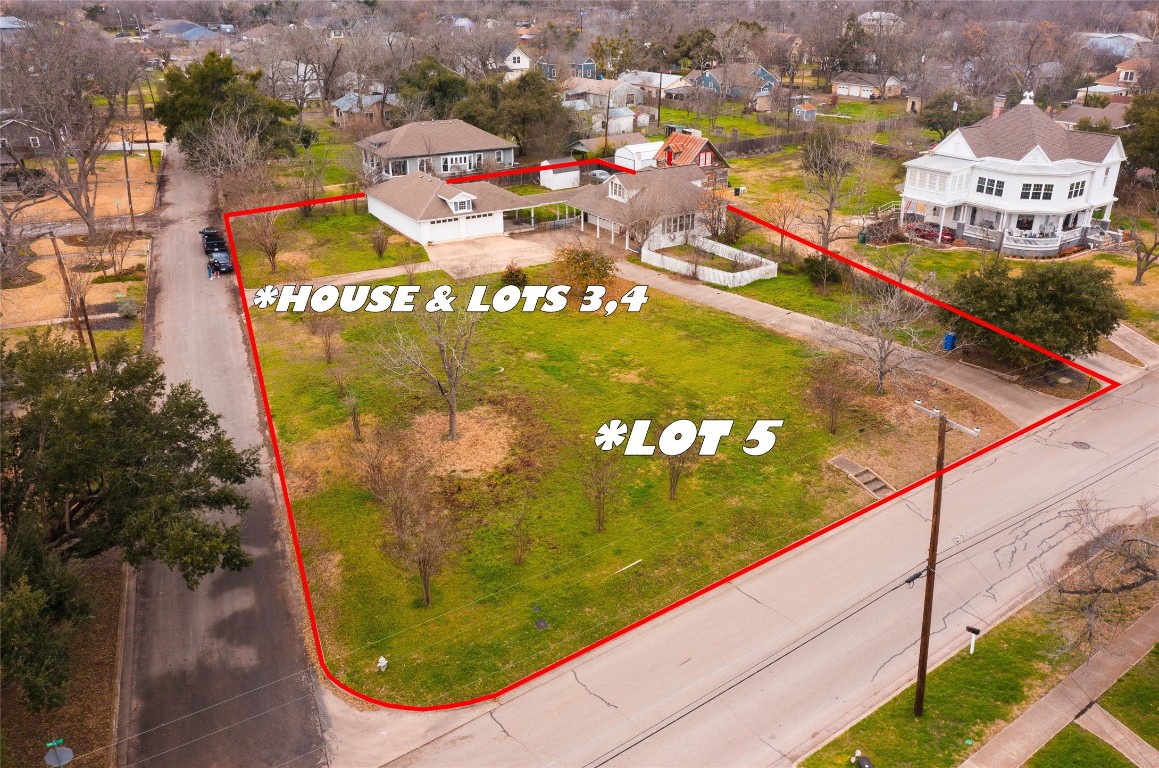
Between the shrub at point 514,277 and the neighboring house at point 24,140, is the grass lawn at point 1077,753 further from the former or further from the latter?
the neighboring house at point 24,140

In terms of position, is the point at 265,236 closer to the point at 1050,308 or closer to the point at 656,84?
the point at 1050,308

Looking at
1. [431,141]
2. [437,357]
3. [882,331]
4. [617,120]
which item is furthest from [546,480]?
[617,120]

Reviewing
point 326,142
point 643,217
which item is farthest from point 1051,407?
point 326,142

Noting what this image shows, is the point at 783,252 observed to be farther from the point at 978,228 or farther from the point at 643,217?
the point at 978,228

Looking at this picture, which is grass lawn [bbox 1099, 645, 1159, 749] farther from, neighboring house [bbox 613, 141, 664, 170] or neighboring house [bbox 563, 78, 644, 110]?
neighboring house [bbox 563, 78, 644, 110]

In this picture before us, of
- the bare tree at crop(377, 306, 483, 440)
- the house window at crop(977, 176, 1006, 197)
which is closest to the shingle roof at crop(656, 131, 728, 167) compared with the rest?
the house window at crop(977, 176, 1006, 197)

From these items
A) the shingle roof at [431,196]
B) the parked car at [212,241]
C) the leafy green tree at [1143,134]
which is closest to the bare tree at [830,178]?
the leafy green tree at [1143,134]
